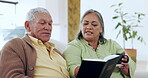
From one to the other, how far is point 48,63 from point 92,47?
428 millimetres

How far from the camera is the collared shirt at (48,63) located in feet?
4.21

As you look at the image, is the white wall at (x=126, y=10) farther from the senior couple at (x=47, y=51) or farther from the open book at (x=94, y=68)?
the open book at (x=94, y=68)

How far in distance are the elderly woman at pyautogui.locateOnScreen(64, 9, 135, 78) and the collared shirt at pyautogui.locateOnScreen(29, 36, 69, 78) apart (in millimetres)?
70

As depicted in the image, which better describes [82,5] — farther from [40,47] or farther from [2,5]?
[40,47]

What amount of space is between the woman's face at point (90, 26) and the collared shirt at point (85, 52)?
0.06 metres

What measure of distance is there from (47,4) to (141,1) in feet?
5.02

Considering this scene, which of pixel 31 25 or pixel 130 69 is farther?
pixel 130 69

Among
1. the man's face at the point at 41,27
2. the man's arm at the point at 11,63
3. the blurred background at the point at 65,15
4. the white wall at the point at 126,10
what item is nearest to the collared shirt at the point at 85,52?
the man's face at the point at 41,27

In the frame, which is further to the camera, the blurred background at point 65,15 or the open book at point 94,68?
the blurred background at point 65,15

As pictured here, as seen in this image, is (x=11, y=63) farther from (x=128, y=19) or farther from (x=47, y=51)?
(x=128, y=19)

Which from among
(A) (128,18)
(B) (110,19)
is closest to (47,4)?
(B) (110,19)

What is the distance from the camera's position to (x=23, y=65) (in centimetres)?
122

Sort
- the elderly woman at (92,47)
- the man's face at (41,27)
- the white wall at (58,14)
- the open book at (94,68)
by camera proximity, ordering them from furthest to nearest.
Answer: the white wall at (58,14)
the elderly woman at (92,47)
the man's face at (41,27)
the open book at (94,68)

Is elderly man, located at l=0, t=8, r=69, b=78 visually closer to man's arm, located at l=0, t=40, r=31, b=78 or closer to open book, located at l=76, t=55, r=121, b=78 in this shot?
man's arm, located at l=0, t=40, r=31, b=78
